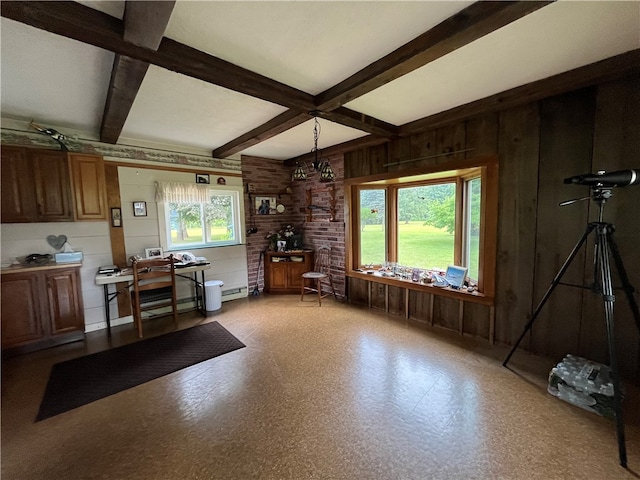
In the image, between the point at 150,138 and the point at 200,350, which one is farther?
the point at 150,138

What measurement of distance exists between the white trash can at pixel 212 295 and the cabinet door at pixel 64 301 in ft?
4.68

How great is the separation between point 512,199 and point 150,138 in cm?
451

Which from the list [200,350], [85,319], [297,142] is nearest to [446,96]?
[297,142]

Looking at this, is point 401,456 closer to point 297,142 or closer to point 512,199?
point 512,199

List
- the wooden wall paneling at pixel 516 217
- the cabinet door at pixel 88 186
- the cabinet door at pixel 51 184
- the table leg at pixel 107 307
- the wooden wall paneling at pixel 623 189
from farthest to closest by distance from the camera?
the table leg at pixel 107 307
the cabinet door at pixel 88 186
the cabinet door at pixel 51 184
the wooden wall paneling at pixel 516 217
the wooden wall paneling at pixel 623 189

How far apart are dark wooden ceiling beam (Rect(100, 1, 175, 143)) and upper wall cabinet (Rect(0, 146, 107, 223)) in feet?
2.36

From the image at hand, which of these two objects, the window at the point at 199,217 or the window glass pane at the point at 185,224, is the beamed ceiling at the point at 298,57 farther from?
the window glass pane at the point at 185,224

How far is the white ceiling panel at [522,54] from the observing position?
148cm

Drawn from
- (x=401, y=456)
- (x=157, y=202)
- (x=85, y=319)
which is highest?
(x=157, y=202)

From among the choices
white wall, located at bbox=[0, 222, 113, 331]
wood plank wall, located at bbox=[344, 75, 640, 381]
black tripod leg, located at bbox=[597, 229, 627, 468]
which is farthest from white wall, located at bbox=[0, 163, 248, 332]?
black tripod leg, located at bbox=[597, 229, 627, 468]

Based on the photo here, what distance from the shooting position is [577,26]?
5.11ft

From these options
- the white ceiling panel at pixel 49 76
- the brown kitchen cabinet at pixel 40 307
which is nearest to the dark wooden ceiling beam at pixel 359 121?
the white ceiling panel at pixel 49 76

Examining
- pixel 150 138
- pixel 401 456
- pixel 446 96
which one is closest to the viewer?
pixel 401 456

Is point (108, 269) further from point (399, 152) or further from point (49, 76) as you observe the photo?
point (399, 152)
